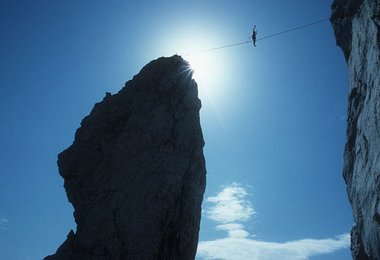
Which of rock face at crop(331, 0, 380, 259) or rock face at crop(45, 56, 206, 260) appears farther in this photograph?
rock face at crop(45, 56, 206, 260)

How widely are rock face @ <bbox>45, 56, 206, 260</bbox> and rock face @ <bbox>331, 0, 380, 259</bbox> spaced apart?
10257 millimetres

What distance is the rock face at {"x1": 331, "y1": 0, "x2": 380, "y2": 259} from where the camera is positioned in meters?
18.6

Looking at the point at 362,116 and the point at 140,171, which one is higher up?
the point at 362,116

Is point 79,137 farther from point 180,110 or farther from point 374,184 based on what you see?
point 374,184

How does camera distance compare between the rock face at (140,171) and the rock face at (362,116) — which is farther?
the rock face at (140,171)

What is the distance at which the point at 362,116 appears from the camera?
22.0 metres

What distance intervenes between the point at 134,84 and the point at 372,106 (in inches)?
673

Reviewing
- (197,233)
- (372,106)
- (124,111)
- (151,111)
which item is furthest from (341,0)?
(197,233)

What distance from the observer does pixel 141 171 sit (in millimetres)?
24797

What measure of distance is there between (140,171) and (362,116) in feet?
47.1

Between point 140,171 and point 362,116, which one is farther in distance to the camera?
point 140,171

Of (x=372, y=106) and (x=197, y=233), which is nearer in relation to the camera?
(x=372, y=106)

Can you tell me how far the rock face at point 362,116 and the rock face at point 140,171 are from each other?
1026 centimetres

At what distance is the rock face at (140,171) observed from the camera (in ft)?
75.0
